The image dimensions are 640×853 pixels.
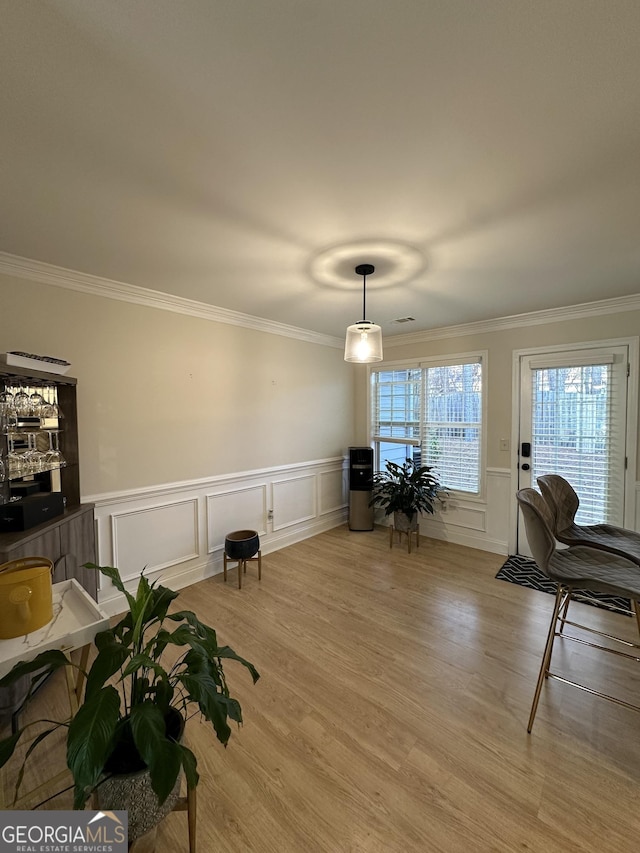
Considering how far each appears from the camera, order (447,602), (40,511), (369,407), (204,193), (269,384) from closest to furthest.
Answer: (204,193) → (40,511) → (447,602) → (269,384) → (369,407)

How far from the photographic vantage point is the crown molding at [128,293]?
225 cm

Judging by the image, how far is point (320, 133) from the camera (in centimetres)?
124

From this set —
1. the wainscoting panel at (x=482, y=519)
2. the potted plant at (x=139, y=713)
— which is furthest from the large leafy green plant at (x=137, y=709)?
the wainscoting panel at (x=482, y=519)

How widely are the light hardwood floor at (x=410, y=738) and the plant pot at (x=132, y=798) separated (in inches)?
9.5

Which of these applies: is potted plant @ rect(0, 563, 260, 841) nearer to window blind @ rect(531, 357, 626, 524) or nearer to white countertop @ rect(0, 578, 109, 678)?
white countertop @ rect(0, 578, 109, 678)

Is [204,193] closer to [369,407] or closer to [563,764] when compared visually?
[563,764]

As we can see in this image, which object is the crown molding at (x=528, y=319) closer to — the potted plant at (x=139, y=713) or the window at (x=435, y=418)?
the window at (x=435, y=418)

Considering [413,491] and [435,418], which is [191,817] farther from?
[435,418]

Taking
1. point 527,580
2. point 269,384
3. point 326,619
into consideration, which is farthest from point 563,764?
point 269,384

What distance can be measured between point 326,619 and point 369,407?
9.64 ft

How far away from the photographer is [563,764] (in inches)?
58.3

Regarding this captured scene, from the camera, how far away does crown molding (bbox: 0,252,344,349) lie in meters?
2.25

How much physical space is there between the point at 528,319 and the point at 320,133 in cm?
313

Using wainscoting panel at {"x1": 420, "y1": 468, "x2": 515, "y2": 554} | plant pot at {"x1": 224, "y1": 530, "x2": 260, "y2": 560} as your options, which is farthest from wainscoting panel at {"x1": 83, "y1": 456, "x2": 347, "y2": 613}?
wainscoting panel at {"x1": 420, "y1": 468, "x2": 515, "y2": 554}
